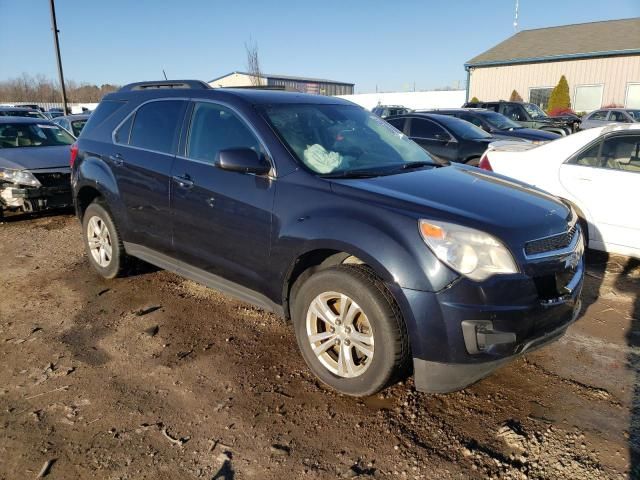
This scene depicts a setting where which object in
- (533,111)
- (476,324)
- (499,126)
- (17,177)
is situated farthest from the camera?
(533,111)

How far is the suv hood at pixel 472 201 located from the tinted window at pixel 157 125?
1711 mm

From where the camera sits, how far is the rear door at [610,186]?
495 centimetres

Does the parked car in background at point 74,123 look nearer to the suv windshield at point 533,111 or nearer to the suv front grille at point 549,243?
the suv front grille at point 549,243

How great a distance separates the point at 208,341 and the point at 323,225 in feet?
4.82

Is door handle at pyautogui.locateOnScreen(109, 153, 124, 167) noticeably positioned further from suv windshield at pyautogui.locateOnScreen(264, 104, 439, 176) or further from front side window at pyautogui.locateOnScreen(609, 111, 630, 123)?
front side window at pyautogui.locateOnScreen(609, 111, 630, 123)

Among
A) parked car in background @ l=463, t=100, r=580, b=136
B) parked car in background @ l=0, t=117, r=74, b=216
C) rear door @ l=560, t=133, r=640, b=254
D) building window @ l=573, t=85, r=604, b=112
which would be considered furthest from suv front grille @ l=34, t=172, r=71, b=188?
building window @ l=573, t=85, r=604, b=112

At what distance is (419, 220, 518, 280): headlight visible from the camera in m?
2.60

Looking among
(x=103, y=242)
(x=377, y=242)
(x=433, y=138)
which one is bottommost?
(x=103, y=242)

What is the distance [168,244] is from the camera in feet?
13.4

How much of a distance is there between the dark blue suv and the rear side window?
342mm

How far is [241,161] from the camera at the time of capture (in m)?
3.24

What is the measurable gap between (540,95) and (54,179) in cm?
3006

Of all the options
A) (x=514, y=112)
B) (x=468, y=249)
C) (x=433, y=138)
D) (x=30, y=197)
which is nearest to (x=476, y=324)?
(x=468, y=249)

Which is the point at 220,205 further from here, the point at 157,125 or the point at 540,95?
the point at 540,95
